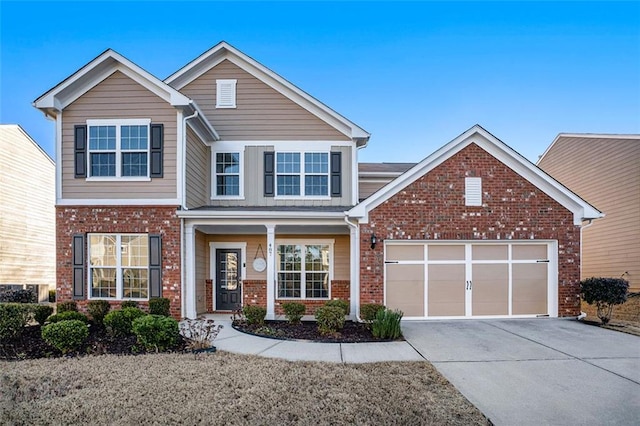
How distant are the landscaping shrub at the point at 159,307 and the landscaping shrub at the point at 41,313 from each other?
2.35 meters

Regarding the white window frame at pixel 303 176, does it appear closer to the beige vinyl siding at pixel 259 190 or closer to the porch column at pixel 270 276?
the beige vinyl siding at pixel 259 190

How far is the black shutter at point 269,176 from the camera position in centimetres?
1280

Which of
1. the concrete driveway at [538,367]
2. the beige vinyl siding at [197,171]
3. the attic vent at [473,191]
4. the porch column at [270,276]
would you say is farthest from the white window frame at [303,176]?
the concrete driveway at [538,367]

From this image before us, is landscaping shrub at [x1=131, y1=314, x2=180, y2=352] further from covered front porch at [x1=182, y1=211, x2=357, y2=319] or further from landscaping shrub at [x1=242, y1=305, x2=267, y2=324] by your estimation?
covered front porch at [x1=182, y1=211, x2=357, y2=319]

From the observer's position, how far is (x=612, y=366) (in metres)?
6.70

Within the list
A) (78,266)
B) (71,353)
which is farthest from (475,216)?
(78,266)

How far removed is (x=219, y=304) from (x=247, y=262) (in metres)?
1.63

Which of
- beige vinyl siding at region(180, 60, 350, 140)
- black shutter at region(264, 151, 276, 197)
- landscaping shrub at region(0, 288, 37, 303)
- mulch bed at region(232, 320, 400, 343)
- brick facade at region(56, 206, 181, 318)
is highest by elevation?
beige vinyl siding at region(180, 60, 350, 140)

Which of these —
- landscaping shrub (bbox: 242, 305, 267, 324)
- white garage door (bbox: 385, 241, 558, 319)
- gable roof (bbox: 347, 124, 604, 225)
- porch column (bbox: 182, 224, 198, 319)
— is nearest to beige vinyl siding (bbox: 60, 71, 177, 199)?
porch column (bbox: 182, 224, 198, 319)

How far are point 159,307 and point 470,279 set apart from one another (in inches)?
329

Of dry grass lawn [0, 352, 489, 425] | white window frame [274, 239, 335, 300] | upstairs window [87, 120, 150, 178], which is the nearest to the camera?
dry grass lawn [0, 352, 489, 425]

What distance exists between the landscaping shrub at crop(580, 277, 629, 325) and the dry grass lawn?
6.62 meters

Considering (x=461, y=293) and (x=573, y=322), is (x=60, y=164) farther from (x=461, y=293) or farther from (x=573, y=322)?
(x=573, y=322)

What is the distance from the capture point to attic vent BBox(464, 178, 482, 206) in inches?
428
